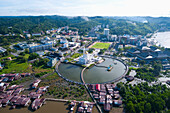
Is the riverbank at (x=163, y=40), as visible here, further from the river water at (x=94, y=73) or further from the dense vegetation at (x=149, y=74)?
the river water at (x=94, y=73)

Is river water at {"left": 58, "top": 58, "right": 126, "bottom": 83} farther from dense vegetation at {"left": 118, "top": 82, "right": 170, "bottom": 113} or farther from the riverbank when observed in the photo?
the riverbank

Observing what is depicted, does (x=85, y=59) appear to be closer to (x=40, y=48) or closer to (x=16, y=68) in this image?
(x=16, y=68)

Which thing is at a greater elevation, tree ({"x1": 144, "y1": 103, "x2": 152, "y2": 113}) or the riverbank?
the riverbank

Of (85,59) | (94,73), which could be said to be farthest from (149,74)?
(85,59)

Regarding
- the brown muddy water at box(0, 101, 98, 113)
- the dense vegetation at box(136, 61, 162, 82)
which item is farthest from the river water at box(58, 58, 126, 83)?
the brown muddy water at box(0, 101, 98, 113)

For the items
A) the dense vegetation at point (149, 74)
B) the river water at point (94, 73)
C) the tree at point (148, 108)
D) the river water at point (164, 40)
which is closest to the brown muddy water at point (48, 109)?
the tree at point (148, 108)

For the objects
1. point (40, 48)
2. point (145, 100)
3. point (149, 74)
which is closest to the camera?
point (145, 100)

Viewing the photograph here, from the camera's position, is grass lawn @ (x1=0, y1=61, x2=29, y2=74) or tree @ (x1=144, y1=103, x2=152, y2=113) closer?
tree @ (x1=144, y1=103, x2=152, y2=113)

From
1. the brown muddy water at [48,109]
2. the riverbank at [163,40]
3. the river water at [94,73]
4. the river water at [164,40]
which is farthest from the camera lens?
the riverbank at [163,40]
